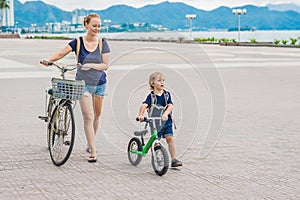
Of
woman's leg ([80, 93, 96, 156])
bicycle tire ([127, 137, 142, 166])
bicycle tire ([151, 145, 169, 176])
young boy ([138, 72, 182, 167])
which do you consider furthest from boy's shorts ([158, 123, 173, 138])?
woman's leg ([80, 93, 96, 156])

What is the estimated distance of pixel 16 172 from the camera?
5906mm

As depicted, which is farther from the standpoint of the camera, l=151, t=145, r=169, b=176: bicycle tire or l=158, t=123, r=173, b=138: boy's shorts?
l=158, t=123, r=173, b=138: boy's shorts

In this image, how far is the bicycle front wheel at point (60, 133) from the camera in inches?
243

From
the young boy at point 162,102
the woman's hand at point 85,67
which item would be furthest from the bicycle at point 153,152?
the woman's hand at point 85,67

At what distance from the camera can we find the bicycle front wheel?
20.3ft

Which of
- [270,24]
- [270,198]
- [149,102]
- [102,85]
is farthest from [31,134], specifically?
[270,24]

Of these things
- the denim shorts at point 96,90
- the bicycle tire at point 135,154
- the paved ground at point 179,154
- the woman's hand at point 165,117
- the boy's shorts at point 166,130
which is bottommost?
the paved ground at point 179,154

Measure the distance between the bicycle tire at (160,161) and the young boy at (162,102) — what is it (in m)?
0.21

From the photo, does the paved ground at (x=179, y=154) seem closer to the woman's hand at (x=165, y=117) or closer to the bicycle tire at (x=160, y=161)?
the bicycle tire at (x=160, y=161)

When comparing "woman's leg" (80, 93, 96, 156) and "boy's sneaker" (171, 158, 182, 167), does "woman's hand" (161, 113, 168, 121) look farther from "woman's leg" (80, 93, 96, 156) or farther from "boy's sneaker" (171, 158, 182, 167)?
"woman's leg" (80, 93, 96, 156)

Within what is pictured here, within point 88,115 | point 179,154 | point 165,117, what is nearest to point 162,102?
point 165,117

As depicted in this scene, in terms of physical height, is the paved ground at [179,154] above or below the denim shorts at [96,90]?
below

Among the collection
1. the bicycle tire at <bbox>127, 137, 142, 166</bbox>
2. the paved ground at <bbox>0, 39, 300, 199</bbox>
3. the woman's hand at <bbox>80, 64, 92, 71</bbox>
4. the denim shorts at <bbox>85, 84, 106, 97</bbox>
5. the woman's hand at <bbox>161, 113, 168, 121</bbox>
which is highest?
the woman's hand at <bbox>80, 64, 92, 71</bbox>

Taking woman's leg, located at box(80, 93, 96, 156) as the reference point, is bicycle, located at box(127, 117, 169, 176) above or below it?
below
